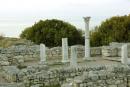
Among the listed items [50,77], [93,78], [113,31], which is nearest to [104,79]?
[93,78]

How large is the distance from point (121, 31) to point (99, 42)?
10.3ft

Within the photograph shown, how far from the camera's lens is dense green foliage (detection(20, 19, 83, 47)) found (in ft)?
136

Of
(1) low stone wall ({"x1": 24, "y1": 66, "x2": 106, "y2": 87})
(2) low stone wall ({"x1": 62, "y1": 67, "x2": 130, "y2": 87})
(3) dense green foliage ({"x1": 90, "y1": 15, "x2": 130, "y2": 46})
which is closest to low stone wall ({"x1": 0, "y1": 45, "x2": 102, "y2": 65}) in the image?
(1) low stone wall ({"x1": 24, "y1": 66, "x2": 106, "y2": 87})

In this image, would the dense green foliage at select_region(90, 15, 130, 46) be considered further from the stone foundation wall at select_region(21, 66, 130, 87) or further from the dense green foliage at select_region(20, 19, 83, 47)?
the stone foundation wall at select_region(21, 66, 130, 87)

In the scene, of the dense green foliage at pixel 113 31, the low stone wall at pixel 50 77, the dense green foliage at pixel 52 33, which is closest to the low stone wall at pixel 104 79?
the low stone wall at pixel 50 77

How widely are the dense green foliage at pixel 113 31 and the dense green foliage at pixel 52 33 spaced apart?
241cm

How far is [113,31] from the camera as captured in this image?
4366cm

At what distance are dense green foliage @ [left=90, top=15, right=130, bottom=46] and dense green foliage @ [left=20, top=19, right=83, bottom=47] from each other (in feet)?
7.92

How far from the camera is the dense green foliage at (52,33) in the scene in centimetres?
4153

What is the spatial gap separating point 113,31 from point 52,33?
776cm

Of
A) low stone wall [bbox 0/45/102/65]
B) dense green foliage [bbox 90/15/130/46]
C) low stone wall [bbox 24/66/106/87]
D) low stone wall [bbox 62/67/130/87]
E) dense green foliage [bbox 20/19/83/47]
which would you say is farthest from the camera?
dense green foliage [bbox 90/15/130/46]

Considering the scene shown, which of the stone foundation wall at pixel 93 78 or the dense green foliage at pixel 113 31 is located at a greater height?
the dense green foliage at pixel 113 31

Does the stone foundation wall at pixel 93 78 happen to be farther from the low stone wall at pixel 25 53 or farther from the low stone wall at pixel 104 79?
the low stone wall at pixel 25 53

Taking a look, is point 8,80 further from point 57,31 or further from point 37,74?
point 57,31
